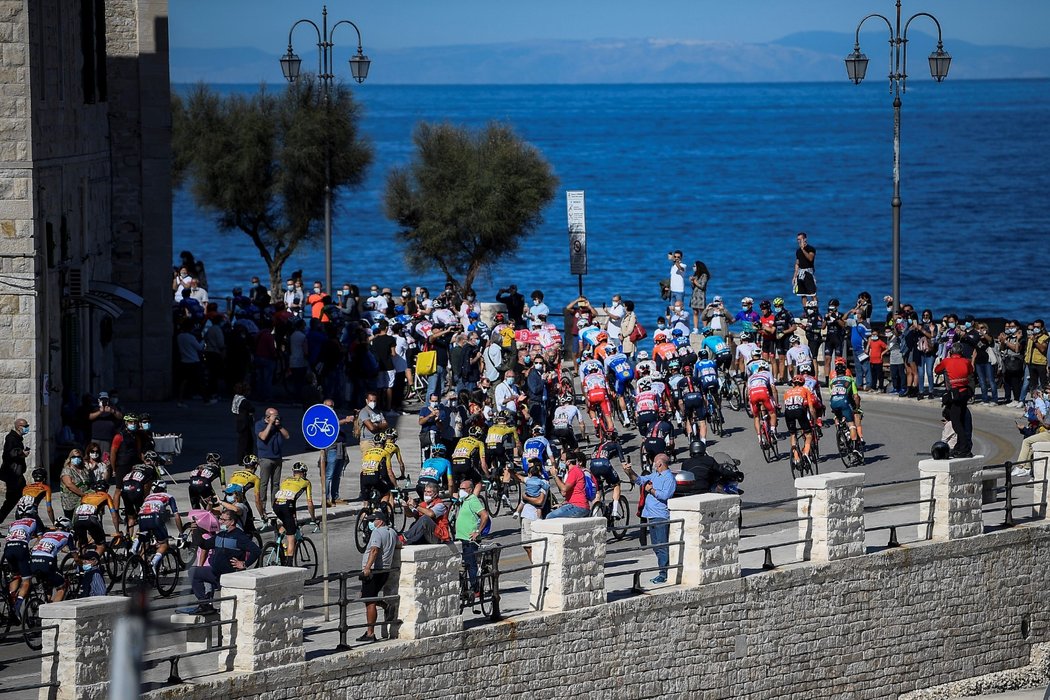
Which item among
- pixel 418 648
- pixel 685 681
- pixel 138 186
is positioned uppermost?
pixel 138 186

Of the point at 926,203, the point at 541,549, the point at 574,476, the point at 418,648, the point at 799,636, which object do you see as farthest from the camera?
the point at 926,203

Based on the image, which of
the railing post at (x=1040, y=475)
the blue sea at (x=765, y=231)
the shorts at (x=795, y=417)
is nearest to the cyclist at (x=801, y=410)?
the shorts at (x=795, y=417)

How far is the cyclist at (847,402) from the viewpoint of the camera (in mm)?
27500

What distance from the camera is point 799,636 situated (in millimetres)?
22391

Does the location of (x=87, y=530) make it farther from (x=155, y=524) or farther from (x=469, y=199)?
(x=469, y=199)

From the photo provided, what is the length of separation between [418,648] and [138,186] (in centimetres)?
1815

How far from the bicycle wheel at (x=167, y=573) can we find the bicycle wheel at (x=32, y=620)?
5.80ft

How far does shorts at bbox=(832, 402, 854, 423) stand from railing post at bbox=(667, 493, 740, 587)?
6952 mm

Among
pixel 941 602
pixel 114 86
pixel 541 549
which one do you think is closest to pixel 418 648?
pixel 541 549

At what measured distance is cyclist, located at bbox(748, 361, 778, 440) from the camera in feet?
91.6

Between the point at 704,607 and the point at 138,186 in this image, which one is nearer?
the point at 704,607

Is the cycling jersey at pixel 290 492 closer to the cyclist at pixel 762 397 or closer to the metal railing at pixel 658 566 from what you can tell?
the metal railing at pixel 658 566

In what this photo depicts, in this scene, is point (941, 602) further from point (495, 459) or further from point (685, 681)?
point (495, 459)

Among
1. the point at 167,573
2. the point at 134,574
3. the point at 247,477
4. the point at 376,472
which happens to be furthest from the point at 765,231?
the point at 134,574
